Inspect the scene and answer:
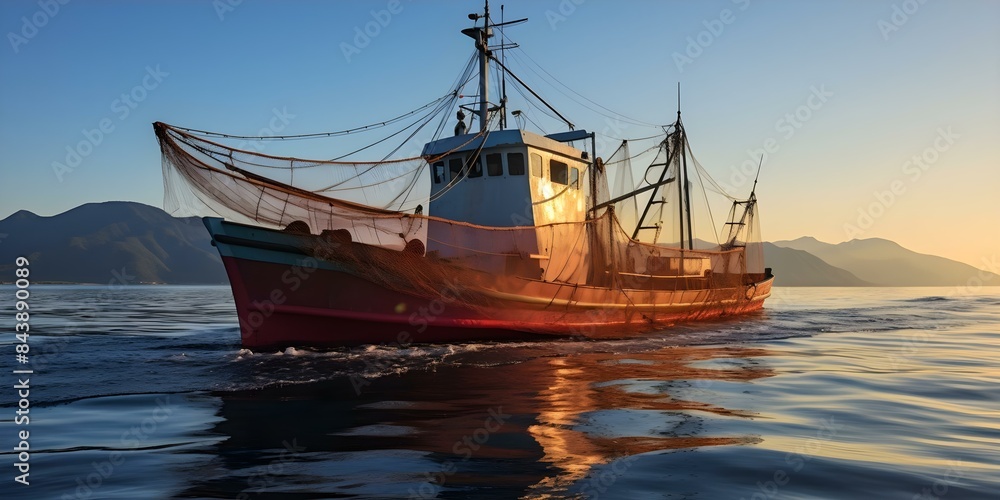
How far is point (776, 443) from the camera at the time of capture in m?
6.54

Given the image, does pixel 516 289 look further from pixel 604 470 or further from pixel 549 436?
pixel 604 470

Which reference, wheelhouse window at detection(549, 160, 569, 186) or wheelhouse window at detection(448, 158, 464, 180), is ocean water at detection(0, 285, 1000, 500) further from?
wheelhouse window at detection(549, 160, 569, 186)

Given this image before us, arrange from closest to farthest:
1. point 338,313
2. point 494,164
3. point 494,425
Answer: point 494,425, point 338,313, point 494,164

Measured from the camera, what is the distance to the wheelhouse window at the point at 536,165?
19.0 metres

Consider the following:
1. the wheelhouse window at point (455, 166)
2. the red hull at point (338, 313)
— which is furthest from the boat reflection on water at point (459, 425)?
the wheelhouse window at point (455, 166)

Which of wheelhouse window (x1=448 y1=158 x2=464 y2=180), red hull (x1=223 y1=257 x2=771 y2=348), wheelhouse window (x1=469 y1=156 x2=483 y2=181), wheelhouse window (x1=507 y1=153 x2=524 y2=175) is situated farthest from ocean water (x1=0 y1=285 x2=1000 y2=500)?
wheelhouse window (x1=448 y1=158 x2=464 y2=180)

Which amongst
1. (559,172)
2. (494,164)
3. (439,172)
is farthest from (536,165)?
(439,172)

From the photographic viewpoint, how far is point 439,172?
19.9 metres

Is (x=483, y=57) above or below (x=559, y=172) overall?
above

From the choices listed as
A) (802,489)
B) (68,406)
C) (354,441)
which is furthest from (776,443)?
(68,406)

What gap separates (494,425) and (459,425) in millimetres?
377

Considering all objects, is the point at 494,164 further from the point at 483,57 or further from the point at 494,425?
the point at 494,425

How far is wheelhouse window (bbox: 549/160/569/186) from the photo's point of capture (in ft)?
65.5

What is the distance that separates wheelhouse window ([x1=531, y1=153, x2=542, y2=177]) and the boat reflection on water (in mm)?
7637
